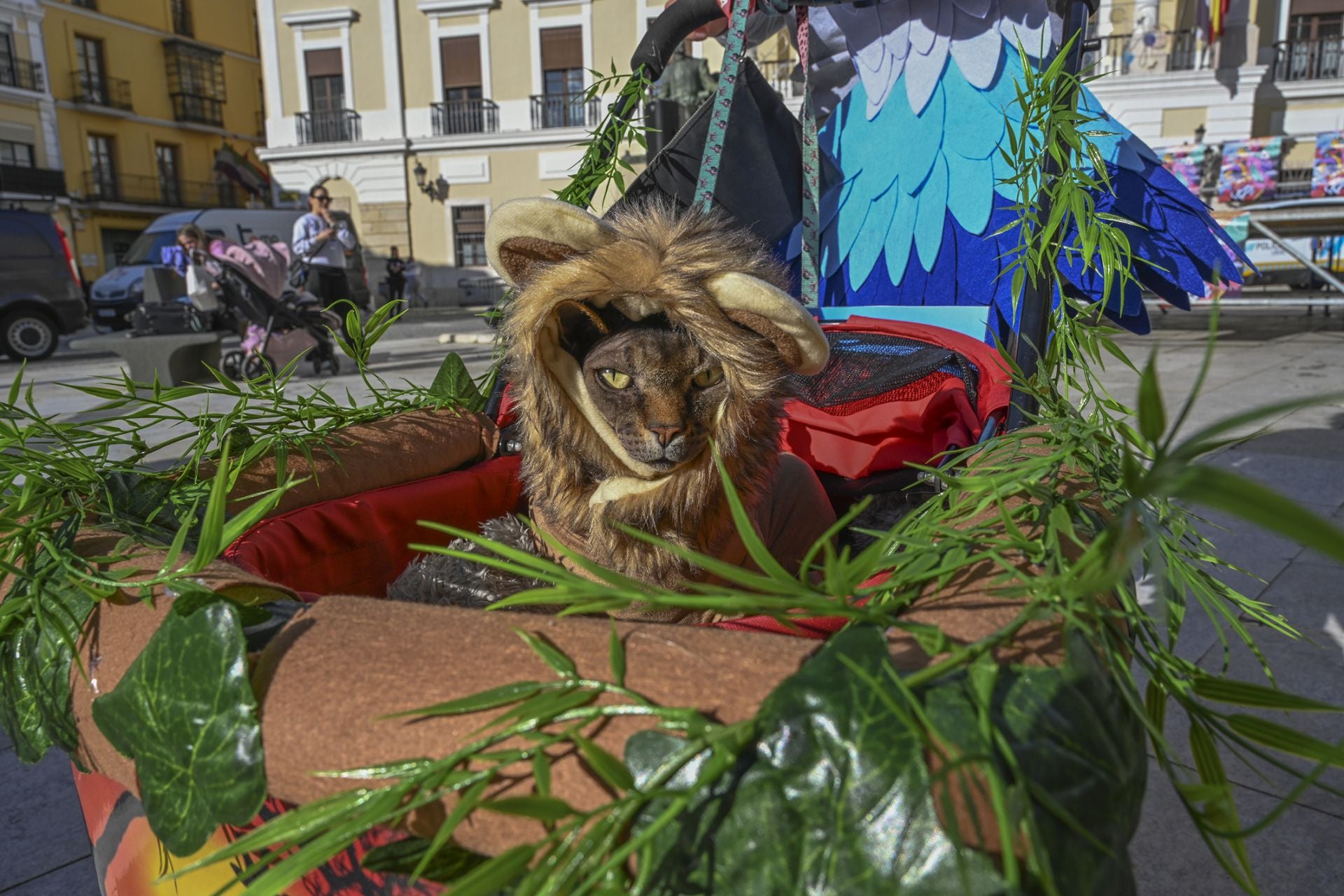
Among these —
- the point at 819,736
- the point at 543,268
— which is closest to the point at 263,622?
the point at 819,736

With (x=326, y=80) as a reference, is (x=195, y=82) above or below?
above

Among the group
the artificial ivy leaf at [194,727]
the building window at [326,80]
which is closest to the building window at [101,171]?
the building window at [326,80]

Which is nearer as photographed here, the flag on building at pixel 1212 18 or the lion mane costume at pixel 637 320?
the lion mane costume at pixel 637 320

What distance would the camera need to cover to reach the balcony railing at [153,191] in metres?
22.3

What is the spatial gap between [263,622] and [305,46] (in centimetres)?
2282

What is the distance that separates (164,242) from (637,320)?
47.0ft

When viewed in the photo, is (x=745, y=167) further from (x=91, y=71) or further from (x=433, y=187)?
(x=91, y=71)

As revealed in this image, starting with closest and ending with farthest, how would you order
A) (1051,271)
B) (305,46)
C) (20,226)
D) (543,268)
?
(543,268), (1051,271), (20,226), (305,46)

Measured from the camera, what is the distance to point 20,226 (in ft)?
31.1

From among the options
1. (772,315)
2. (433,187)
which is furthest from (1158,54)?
(772,315)

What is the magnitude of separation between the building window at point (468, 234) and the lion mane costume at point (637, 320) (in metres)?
19.7

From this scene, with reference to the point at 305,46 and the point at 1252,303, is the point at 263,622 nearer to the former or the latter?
the point at 1252,303

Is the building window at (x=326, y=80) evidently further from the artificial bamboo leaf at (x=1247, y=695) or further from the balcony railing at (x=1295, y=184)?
the artificial bamboo leaf at (x=1247, y=695)

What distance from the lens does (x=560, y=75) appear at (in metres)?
19.7
